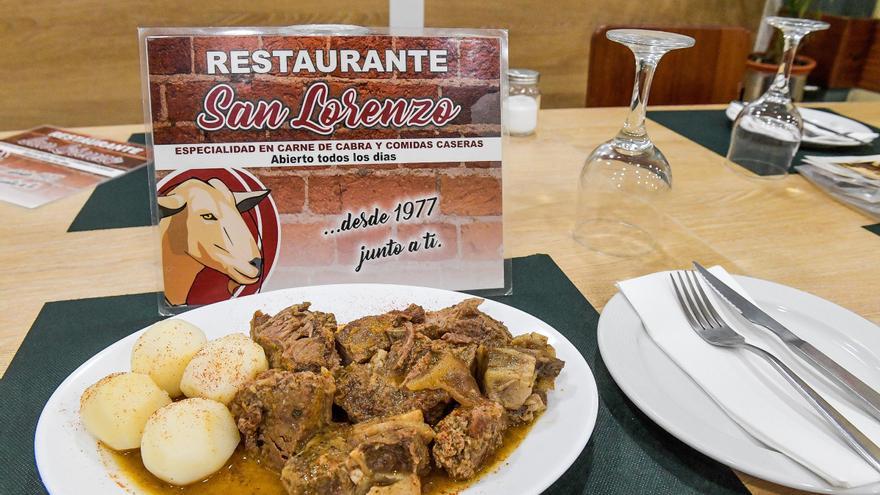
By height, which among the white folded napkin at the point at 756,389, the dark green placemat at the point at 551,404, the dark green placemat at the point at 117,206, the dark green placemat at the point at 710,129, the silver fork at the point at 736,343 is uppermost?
the dark green placemat at the point at 710,129

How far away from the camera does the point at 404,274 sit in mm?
992

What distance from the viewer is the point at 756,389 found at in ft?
2.54

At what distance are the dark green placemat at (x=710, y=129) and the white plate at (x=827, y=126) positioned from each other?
0.02 m

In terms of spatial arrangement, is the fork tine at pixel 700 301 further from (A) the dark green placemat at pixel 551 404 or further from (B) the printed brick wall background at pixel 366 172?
(B) the printed brick wall background at pixel 366 172

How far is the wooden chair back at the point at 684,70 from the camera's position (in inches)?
87.1

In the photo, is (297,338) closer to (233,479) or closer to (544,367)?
(233,479)

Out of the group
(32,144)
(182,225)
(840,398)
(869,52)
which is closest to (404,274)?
(182,225)

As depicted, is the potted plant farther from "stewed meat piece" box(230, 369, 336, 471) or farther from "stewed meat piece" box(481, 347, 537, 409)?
"stewed meat piece" box(230, 369, 336, 471)

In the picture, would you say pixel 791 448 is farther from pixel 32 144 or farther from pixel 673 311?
pixel 32 144

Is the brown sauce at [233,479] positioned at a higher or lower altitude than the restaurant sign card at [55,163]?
lower

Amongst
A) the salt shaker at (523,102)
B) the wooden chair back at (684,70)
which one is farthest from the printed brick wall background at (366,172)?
the wooden chair back at (684,70)

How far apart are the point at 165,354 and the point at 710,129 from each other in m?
1.61

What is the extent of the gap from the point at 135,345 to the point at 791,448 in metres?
0.73

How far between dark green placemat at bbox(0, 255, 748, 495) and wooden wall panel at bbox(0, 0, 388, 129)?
232cm
